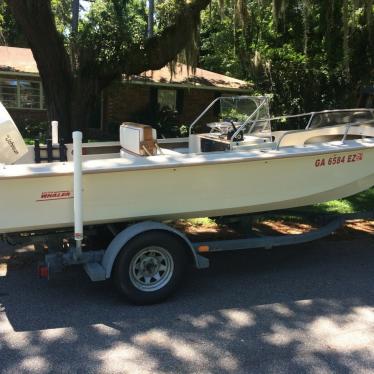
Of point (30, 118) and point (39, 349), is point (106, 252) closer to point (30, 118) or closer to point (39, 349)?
point (39, 349)

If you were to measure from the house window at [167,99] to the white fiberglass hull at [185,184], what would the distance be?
51.6 ft

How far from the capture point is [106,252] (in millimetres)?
4613

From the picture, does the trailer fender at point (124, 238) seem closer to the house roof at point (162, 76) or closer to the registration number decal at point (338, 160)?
the registration number decal at point (338, 160)

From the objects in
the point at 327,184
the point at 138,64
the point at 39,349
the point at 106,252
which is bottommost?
the point at 39,349

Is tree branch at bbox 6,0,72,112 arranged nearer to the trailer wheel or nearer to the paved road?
the paved road

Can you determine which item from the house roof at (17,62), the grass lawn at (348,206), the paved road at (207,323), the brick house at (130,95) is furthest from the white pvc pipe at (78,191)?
the house roof at (17,62)

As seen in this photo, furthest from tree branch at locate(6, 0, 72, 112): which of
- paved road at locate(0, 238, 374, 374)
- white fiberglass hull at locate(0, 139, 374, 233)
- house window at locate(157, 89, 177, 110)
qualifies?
house window at locate(157, 89, 177, 110)

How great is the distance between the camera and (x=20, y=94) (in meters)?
19.3

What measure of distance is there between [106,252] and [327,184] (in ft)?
8.32

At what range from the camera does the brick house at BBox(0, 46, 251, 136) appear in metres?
19.0

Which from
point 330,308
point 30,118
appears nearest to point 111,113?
point 30,118

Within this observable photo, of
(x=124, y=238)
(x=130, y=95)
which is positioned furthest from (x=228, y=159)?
(x=130, y=95)

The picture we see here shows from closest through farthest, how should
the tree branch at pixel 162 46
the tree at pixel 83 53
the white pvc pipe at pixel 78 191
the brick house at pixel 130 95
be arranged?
the white pvc pipe at pixel 78 191 → the tree at pixel 83 53 → the tree branch at pixel 162 46 → the brick house at pixel 130 95

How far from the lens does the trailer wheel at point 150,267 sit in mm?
4562
